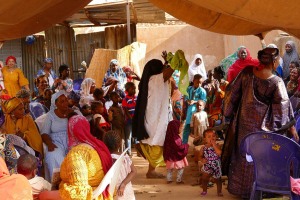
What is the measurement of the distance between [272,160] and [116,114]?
443cm

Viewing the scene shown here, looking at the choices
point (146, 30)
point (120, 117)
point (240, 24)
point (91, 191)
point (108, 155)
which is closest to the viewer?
point (91, 191)

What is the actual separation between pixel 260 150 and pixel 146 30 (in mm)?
13492

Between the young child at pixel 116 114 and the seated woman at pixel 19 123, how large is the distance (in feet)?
8.84

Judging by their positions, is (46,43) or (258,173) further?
(46,43)

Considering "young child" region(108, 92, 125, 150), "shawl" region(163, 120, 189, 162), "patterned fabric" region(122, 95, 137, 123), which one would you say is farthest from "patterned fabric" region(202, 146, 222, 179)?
"patterned fabric" region(122, 95, 137, 123)

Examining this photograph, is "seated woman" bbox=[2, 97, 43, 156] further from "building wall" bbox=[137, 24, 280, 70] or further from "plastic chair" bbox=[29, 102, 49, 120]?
"building wall" bbox=[137, 24, 280, 70]

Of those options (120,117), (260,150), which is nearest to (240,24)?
(260,150)

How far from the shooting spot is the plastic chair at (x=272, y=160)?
6.79 metres

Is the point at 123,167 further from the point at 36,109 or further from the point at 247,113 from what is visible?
the point at 36,109

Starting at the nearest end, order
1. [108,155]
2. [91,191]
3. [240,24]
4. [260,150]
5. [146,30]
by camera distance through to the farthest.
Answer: [91,191] < [108,155] < [260,150] < [240,24] < [146,30]

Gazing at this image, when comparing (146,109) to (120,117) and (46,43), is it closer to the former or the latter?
(120,117)

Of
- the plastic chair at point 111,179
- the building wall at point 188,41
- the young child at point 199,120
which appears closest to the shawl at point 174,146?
the young child at point 199,120

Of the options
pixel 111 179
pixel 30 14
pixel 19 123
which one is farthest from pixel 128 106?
pixel 111 179

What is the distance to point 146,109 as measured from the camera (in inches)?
398
